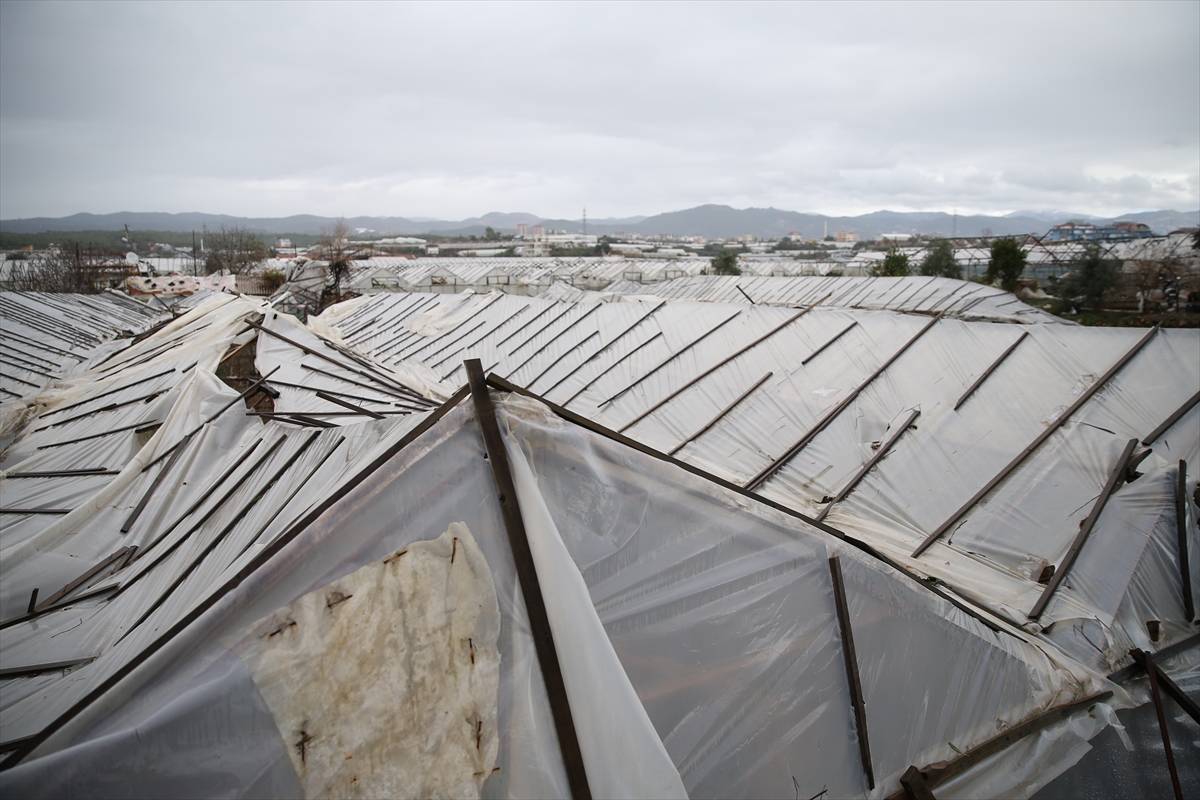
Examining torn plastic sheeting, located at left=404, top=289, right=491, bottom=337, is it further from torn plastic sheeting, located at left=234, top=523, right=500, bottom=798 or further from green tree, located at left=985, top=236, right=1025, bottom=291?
green tree, located at left=985, top=236, right=1025, bottom=291

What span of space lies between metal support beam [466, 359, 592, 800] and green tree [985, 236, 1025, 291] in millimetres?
37021

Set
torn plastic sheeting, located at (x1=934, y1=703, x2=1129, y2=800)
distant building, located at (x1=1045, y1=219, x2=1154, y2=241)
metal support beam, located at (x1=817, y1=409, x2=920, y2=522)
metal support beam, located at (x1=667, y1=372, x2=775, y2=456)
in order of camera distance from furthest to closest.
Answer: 1. distant building, located at (x1=1045, y1=219, x2=1154, y2=241)
2. metal support beam, located at (x1=667, y1=372, x2=775, y2=456)
3. metal support beam, located at (x1=817, y1=409, x2=920, y2=522)
4. torn plastic sheeting, located at (x1=934, y1=703, x2=1129, y2=800)

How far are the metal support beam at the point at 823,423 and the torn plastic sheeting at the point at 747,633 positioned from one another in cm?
356

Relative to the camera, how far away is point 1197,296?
2488 centimetres

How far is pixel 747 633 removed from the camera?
2951mm

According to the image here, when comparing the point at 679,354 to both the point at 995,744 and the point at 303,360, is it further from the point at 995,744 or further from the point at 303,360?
the point at 995,744

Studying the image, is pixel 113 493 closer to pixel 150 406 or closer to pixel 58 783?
pixel 150 406

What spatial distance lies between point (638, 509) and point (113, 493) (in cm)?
451

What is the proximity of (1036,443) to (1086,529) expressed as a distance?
1322mm

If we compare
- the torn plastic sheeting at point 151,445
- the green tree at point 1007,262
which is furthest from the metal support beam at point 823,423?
the green tree at point 1007,262

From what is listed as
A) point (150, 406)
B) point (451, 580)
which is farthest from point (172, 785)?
point (150, 406)

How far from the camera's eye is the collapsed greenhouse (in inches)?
Result: 84.5

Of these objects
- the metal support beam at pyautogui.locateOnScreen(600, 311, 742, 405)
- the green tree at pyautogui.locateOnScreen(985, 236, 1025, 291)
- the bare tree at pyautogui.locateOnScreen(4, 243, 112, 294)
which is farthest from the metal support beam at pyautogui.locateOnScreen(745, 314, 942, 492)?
the bare tree at pyautogui.locateOnScreen(4, 243, 112, 294)

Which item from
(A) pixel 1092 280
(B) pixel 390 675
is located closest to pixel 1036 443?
(B) pixel 390 675
